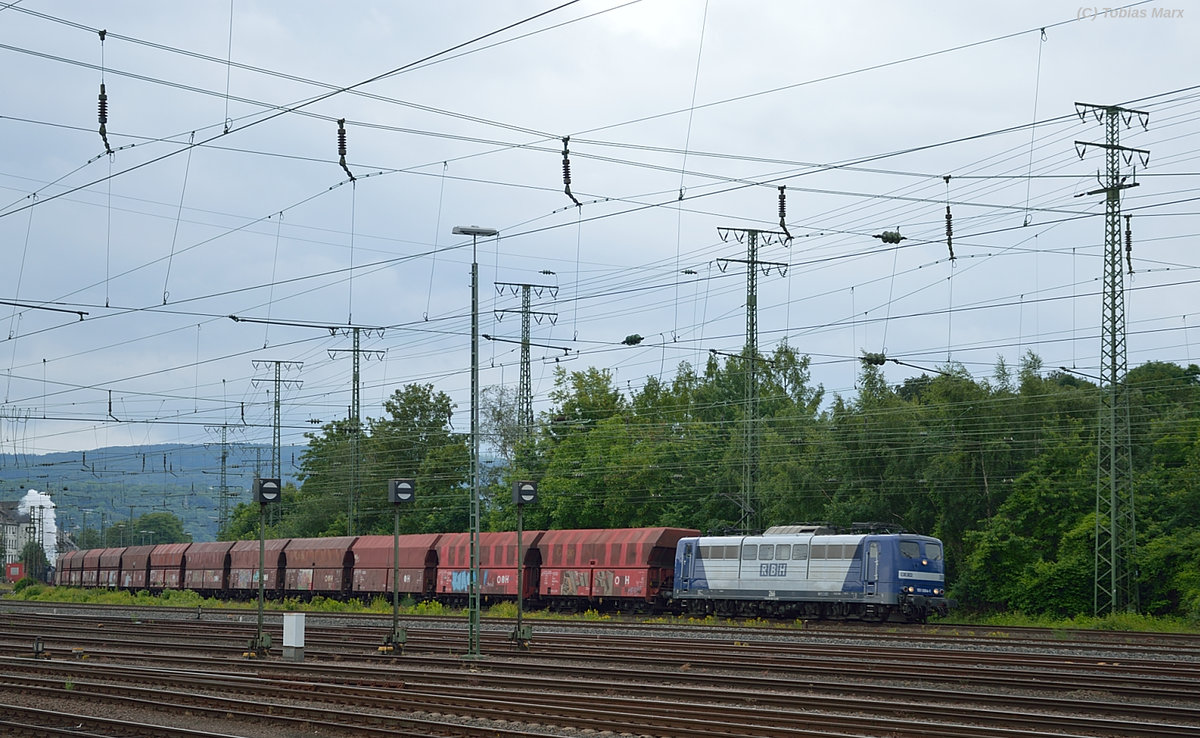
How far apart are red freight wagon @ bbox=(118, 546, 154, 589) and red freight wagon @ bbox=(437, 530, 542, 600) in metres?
35.2

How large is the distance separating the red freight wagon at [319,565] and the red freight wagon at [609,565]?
14230 millimetres

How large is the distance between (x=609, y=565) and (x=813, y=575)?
1124 centimetres

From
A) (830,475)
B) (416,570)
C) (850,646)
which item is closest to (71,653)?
(850,646)

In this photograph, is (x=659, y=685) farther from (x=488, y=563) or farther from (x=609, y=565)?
(x=488, y=563)

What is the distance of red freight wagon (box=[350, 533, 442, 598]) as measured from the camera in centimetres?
6256

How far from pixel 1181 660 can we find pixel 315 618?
35019 mm

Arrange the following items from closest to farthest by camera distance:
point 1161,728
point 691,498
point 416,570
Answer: point 1161,728, point 416,570, point 691,498

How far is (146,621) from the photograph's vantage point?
49344mm

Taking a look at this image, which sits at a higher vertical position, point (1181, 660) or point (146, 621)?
point (1181, 660)

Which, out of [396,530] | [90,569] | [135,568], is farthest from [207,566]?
[396,530]

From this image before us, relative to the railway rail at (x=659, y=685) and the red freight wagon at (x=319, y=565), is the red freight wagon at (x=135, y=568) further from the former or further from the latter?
the railway rail at (x=659, y=685)

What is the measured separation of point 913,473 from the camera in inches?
2211

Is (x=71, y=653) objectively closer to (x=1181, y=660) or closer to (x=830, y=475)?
(x=1181, y=660)

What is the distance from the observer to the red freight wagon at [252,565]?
72.5 metres
